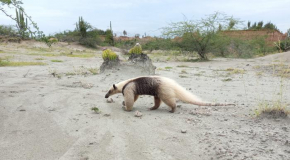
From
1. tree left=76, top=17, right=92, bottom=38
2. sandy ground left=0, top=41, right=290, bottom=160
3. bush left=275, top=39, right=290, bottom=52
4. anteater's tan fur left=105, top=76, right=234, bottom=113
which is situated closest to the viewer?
sandy ground left=0, top=41, right=290, bottom=160

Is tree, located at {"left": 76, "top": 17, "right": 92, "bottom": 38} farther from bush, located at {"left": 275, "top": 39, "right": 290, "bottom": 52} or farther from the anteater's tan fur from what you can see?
the anteater's tan fur

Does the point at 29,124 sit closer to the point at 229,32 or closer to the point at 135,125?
the point at 135,125

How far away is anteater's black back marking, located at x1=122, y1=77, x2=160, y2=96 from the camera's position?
540cm

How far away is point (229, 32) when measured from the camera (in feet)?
65.5

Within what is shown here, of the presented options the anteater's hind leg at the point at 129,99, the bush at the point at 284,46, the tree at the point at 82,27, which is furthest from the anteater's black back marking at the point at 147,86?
the tree at the point at 82,27

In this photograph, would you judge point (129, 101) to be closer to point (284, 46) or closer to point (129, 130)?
point (129, 130)

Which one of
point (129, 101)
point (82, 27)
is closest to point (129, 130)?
point (129, 101)

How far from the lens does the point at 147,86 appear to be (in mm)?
5453

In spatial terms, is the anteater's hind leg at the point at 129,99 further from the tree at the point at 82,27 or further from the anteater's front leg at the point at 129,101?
the tree at the point at 82,27

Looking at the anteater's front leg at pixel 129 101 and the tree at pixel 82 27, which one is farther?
the tree at pixel 82 27

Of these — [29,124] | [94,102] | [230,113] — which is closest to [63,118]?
[29,124]

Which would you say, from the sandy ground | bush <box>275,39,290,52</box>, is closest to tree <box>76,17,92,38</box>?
bush <box>275,39,290,52</box>

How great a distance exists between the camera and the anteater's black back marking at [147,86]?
5402 millimetres

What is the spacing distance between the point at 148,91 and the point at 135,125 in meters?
1.33
